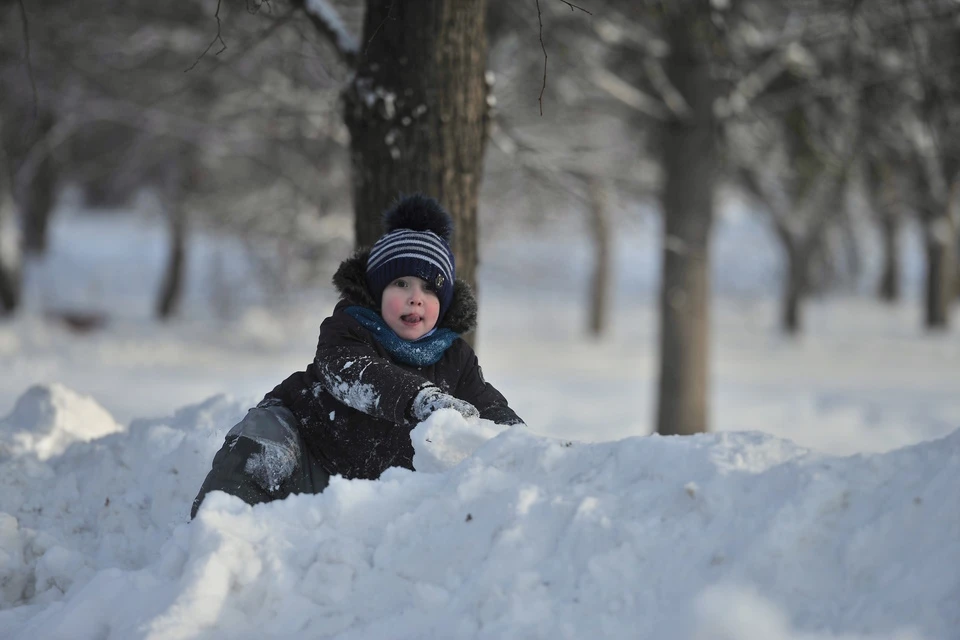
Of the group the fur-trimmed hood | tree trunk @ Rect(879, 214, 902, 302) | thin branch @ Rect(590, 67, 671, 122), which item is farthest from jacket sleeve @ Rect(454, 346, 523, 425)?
tree trunk @ Rect(879, 214, 902, 302)

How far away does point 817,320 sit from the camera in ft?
58.2

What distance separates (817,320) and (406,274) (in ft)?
53.7

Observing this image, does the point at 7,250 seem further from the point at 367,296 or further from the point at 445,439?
the point at 445,439

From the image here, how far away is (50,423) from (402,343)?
190cm

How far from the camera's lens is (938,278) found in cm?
1523

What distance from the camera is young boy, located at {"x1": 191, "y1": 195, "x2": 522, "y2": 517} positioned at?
2.71m

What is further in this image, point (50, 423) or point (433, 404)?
point (50, 423)

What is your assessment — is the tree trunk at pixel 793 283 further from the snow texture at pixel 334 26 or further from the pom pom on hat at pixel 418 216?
the pom pom on hat at pixel 418 216

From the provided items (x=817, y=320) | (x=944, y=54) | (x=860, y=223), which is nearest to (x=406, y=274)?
(x=944, y=54)

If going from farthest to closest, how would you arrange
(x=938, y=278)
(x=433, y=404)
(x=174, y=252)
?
(x=174, y=252)
(x=938, y=278)
(x=433, y=404)

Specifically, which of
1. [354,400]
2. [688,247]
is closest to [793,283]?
[688,247]

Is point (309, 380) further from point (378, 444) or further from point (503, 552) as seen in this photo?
point (503, 552)

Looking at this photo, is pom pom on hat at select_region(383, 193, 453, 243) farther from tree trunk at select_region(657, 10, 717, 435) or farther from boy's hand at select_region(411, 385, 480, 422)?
tree trunk at select_region(657, 10, 717, 435)

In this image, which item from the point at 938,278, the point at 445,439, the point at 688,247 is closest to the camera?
the point at 445,439
